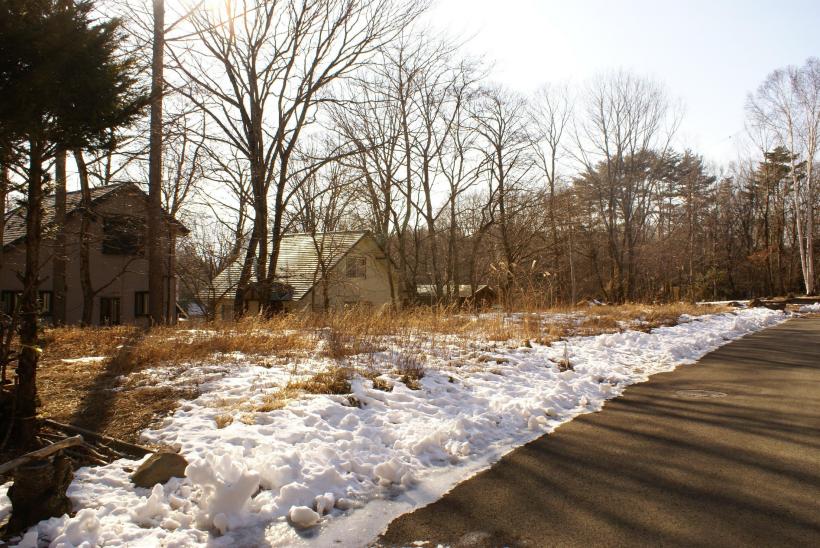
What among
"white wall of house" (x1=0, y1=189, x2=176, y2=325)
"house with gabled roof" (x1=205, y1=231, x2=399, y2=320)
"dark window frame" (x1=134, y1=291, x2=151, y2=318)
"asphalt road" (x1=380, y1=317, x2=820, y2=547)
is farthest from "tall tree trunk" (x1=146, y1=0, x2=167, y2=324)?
"dark window frame" (x1=134, y1=291, x2=151, y2=318)

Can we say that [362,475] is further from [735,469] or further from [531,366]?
[531,366]

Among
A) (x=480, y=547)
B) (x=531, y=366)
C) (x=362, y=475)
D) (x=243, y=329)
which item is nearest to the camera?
(x=480, y=547)

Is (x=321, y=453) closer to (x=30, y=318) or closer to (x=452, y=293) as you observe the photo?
(x=30, y=318)

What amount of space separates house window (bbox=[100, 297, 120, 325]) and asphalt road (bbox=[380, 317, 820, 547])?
2539 cm

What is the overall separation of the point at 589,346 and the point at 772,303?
2388 centimetres

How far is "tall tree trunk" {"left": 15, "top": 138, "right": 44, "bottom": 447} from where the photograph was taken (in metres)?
4.53

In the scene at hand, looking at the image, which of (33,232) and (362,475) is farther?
(33,232)

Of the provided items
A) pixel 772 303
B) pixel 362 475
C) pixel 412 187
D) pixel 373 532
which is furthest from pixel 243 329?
pixel 772 303

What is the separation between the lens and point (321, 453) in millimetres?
4406

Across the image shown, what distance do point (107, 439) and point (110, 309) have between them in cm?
2500

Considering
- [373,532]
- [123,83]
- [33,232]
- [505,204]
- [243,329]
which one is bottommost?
[373,532]

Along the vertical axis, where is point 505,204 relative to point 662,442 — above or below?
above

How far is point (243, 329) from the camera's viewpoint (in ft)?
32.7

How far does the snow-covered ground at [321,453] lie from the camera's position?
3342 mm
